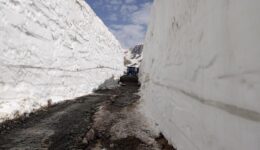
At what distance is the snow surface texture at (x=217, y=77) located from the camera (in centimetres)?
138

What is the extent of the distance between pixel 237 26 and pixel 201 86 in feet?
2.71

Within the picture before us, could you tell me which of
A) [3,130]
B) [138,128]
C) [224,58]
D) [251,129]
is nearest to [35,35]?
[3,130]

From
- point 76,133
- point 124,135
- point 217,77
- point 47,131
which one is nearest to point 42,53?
point 47,131

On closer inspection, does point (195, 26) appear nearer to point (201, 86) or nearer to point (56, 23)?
point (201, 86)

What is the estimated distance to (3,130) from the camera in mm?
4164

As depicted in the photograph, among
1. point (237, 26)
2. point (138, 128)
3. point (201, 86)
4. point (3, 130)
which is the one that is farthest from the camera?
point (138, 128)

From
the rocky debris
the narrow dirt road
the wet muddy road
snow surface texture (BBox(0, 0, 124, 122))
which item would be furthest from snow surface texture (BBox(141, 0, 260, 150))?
snow surface texture (BBox(0, 0, 124, 122))

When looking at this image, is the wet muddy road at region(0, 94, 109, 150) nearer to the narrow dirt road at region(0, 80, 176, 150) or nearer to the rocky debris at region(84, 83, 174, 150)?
the narrow dirt road at region(0, 80, 176, 150)

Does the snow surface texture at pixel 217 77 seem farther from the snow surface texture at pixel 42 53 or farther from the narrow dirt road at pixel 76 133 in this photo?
the snow surface texture at pixel 42 53

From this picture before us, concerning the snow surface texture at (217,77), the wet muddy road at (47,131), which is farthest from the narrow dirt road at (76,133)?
the snow surface texture at (217,77)

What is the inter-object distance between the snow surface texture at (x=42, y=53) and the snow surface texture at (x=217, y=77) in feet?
10.8

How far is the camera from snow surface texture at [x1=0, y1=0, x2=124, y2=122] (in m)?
5.35

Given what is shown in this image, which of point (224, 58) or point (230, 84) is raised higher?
point (224, 58)

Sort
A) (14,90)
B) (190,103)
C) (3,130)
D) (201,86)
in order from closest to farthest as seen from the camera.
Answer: (201,86) < (190,103) < (3,130) < (14,90)
